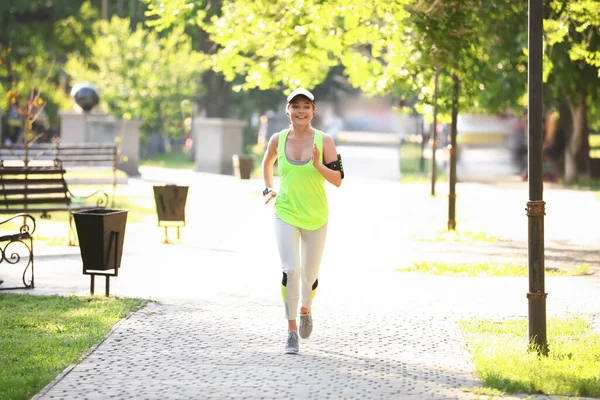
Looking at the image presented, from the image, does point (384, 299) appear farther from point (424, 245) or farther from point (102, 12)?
point (102, 12)

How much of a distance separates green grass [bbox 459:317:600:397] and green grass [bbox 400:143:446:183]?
92.1 ft

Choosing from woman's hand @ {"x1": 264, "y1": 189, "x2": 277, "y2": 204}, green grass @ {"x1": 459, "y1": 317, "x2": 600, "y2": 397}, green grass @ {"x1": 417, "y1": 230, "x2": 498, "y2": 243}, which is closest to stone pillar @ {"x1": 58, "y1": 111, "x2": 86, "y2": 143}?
green grass @ {"x1": 417, "y1": 230, "x2": 498, "y2": 243}

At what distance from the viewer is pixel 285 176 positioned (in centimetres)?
919

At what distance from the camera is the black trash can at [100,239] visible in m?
11.6

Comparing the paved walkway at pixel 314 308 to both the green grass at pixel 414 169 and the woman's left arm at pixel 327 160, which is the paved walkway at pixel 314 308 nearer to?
the woman's left arm at pixel 327 160

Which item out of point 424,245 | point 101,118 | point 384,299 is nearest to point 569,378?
point 384,299

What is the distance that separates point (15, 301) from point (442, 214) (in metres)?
13.9

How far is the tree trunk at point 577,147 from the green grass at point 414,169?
404cm

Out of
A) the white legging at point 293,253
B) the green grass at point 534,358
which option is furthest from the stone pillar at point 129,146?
the white legging at point 293,253

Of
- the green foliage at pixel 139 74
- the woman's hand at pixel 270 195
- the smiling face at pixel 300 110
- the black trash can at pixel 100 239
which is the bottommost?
the black trash can at pixel 100 239

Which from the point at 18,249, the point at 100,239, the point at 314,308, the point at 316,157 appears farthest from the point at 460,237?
the point at 316,157

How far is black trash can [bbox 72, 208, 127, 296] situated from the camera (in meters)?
11.6

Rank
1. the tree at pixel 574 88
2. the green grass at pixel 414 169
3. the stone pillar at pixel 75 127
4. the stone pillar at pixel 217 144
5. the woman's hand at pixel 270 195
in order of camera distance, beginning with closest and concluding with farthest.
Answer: the woman's hand at pixel 270 195
the tree at pixel 574 88
the green grass at pixel 414 169
the stone pillar at pixel 75 127
the stone pillar at pixel 217 144

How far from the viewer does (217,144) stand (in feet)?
141
